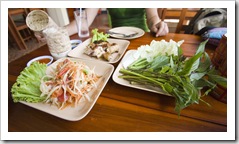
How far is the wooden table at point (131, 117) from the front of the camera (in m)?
0.40

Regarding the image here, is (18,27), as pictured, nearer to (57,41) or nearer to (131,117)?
(57,41)

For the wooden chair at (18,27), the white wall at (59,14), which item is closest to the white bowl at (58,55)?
the wooden chair at (18,27)

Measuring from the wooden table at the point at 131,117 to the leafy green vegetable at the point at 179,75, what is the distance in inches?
1.7

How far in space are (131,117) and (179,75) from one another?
0.69 feet

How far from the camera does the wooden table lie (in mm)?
396

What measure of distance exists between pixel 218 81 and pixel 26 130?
2.01 feet

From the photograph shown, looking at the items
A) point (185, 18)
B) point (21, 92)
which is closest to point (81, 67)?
point (21, 92)

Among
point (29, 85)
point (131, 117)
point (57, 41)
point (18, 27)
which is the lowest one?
point (131, 117)

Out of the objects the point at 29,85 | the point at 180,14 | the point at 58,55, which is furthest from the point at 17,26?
the point at 180,14

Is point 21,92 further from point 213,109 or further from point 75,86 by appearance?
point 213,109

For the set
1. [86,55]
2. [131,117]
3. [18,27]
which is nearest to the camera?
[131,117]

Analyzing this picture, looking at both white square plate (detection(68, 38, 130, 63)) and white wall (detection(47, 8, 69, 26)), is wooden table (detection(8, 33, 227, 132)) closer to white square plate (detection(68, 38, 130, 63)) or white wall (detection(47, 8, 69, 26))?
white square plate (detection(68, 38, 130, 63))

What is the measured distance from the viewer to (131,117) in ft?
1.39

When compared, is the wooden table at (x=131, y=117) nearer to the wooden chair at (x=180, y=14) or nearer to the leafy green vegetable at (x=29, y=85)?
the leafy green vegetable at (x=29, y=85)
